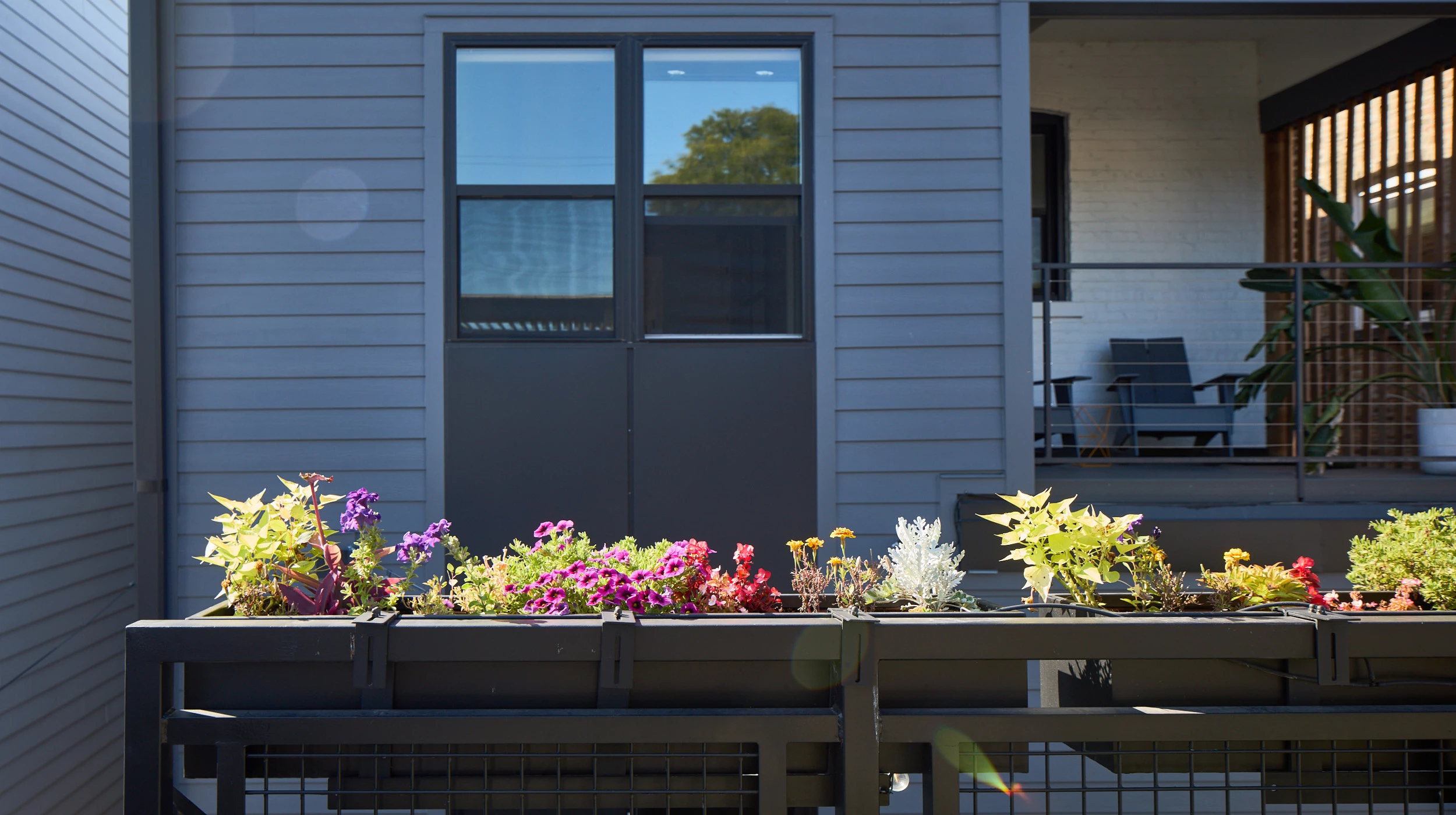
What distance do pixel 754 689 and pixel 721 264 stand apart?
2389 millimetres

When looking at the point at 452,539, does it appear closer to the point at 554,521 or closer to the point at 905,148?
the point at 554,521

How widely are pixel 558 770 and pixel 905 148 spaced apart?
9.43 ft

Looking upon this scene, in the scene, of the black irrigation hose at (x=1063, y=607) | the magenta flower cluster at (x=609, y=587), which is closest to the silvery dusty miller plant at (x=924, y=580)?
the black irrigation hose at (x=1063, y=607)

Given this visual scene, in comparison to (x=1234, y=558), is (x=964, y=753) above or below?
below

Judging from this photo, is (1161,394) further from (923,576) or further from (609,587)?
(609,587)

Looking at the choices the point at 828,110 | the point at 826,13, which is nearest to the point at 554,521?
the point at 828,110

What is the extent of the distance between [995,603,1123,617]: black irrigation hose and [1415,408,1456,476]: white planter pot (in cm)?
333

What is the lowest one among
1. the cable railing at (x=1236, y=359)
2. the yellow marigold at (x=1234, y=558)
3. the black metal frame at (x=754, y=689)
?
the black metal frame at (x=754, y=689)

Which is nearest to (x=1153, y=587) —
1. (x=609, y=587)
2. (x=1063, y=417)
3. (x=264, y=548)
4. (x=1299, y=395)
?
(x=609, y=587)

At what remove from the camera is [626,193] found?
3.64 meters

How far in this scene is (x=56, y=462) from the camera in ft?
13.9

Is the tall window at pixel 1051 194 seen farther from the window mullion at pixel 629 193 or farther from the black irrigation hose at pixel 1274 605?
the black irrigation hose at pixel 1274 605

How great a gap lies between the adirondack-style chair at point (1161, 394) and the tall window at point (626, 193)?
2.51m

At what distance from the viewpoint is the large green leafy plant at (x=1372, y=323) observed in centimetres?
420
